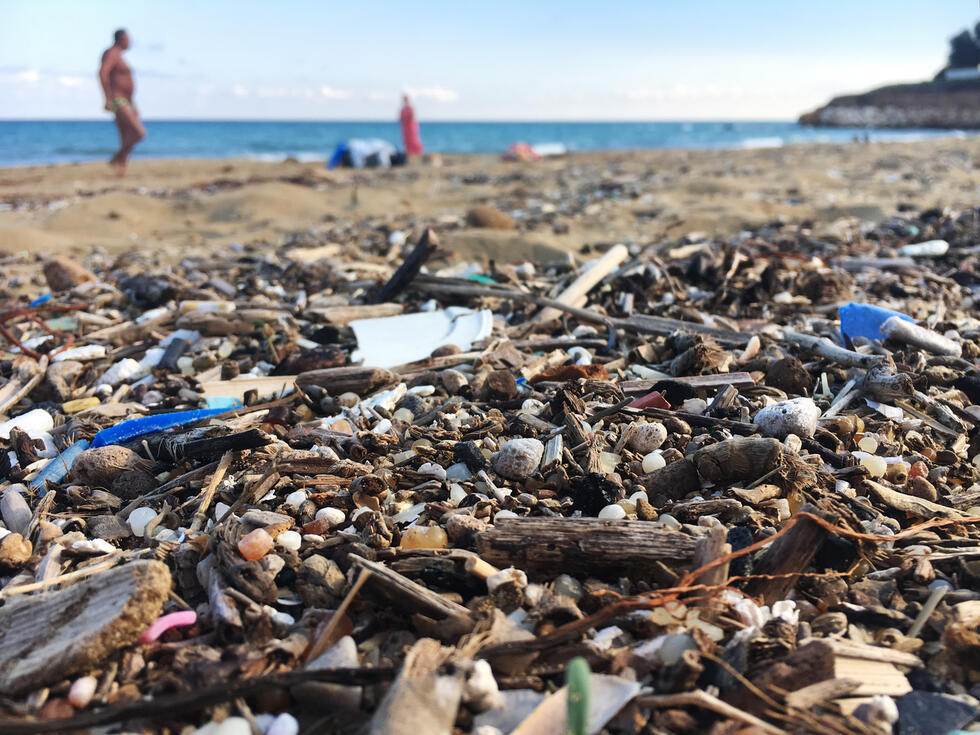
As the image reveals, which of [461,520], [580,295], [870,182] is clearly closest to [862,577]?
[461,520]

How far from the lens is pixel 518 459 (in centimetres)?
217

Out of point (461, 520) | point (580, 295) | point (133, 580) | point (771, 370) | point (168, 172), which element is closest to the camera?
point (133, 580)

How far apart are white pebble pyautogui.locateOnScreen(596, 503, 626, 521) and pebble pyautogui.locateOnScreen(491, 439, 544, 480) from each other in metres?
0.23

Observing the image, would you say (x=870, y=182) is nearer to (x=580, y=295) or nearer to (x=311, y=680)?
(x=580, y=295)

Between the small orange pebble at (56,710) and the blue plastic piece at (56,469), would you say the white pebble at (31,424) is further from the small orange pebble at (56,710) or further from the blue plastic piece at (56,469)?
the small orange pebble at (56,710)

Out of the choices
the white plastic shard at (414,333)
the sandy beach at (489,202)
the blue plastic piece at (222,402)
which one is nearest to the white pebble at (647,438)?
the white plastic shard at (414,333)

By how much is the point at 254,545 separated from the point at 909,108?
63756mm

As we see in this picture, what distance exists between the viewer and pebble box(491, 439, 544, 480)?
2.16 metres

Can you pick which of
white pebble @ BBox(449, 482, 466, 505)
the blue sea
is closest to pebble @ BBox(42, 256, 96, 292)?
white pebble @ BBox(449, 482, 466, 505)

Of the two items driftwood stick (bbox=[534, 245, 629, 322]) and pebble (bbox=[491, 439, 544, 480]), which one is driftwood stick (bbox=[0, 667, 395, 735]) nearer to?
pebble (bbox=[491, 439, 544, 480])

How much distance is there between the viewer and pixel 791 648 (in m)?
1.45

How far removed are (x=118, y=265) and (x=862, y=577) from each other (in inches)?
253

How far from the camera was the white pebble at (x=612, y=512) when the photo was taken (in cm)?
193

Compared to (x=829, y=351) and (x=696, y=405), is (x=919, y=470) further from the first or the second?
(x=829, y=351)
